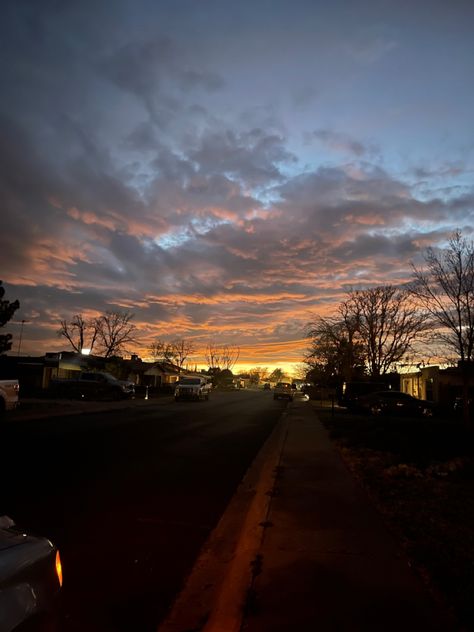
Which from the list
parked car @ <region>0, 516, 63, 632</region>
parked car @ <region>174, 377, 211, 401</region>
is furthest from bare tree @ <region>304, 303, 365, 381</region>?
parked car @ <region>0, 516, 63, 632</region>

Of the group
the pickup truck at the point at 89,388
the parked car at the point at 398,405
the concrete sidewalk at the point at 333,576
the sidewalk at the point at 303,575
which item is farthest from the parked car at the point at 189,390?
the concrete sidewalk at the point at 333,576

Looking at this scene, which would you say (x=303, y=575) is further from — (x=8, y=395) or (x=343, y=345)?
(x=343, y=345)

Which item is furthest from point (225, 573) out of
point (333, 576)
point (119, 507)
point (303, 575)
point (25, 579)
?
point (25, 579)

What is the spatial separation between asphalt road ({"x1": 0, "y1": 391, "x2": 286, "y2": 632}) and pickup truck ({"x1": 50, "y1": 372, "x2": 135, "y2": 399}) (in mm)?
20623

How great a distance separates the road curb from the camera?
346 centimetres

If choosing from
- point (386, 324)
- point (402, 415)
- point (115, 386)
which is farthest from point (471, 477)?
point (386, 324)

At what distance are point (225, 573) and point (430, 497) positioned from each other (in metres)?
3.87

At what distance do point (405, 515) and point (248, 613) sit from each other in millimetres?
3237

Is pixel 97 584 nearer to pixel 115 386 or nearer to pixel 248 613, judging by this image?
pixel 248 613

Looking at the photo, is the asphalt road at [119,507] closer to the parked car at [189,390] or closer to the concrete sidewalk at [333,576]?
the concrete sidewalk at [333,576]

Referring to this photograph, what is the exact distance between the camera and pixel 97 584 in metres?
4.07

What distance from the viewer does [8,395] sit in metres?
17.3

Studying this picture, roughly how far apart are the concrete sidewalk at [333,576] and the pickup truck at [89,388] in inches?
1144

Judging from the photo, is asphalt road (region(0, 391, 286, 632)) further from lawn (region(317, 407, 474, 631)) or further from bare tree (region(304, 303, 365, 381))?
bare tree (region(304, 303, 365, 381))
